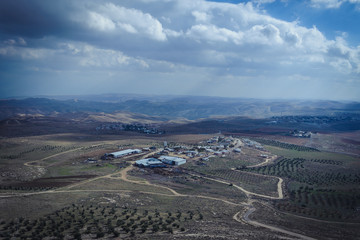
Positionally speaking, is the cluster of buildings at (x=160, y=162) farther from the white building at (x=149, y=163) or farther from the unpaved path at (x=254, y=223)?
the unpaved path at (x=254, y=223)

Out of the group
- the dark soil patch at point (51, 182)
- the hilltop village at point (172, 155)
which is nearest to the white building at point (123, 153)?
the hilltop village at point (172, 155)

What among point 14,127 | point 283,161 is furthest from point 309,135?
point 14,127

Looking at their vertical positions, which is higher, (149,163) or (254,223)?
(254,223)

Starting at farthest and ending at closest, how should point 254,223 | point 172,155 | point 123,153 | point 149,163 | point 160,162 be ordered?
point 172,155, point 123,153, point 160,162, point 149,163, point 254,223

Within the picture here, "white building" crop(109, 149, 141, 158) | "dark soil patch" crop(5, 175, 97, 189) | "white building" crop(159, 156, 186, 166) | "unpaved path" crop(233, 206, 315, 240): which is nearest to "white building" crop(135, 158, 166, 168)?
"white building" crop(159, 156, 186, 166)

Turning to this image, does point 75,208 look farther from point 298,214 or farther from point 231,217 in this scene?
point 298,214

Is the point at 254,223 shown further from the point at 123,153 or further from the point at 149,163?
the point at 123,153

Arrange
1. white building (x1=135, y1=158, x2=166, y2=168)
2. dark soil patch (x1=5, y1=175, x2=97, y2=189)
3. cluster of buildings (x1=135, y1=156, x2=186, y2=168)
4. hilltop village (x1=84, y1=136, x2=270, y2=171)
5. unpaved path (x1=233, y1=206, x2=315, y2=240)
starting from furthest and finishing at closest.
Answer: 1. hilltop village (x1=84, y1=136, x2=270, y2=171)
2. cluster of buildings (x1=135, y1=156, x2=186, y2=168)
3. white building (x1=135, y1=158, x2=166, y2=168)
4. dark soil patch (x1=5, y1=175, x2=97, y2=189)
5. unpaved path (x1=233, y1=206, x2=315, y2=240)

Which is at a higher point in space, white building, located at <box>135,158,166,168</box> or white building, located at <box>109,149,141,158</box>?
white building, located at <box>109,149,141,158</box>

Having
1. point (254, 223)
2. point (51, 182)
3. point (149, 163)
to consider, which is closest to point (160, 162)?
point (149, 163)

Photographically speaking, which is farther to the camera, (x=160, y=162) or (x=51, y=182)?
(x=160, y=162)

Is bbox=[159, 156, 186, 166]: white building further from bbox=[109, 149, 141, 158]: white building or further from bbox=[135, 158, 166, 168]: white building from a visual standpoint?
bbox=[109, 149, 141, 158]: white building
